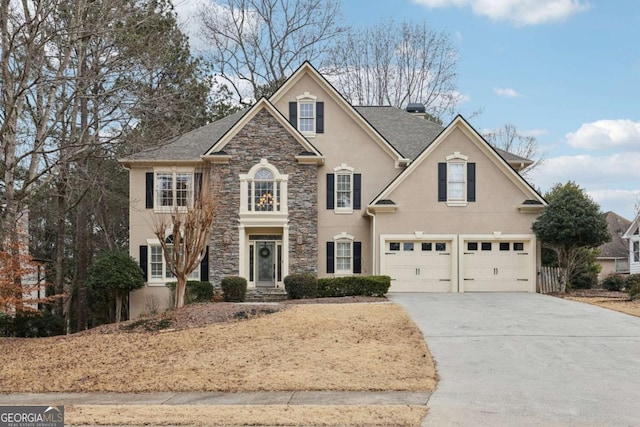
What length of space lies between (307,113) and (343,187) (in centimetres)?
337

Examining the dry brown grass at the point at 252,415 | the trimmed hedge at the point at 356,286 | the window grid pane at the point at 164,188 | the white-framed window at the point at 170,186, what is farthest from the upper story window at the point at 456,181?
the dry brown grass at the point at 252,415

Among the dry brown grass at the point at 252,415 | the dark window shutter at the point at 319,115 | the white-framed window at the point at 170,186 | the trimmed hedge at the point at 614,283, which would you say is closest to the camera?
the dry brown grass at the point at 252,415

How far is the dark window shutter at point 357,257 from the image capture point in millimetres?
25816

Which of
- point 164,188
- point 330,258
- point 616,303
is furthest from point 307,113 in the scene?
point 616,303

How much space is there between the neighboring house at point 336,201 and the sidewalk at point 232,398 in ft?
45.0

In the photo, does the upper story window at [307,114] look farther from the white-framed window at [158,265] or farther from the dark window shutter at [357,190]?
the white-framed window at [158,265]

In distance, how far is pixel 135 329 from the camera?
1639 centimetres

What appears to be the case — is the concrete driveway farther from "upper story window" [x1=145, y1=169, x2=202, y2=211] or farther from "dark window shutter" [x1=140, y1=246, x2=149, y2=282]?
"dark window shutter" [x1=140, y1=246, x2=149, y2=282]

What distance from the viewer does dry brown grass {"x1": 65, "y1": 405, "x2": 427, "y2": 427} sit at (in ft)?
26.7

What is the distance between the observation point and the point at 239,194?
2509 cm

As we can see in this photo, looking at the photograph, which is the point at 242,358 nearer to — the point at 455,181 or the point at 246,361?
the point at 246,361

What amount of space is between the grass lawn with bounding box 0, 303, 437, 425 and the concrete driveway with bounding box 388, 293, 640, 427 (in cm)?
56

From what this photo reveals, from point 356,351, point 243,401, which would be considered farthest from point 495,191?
point 243,401

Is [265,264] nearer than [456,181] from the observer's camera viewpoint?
No
